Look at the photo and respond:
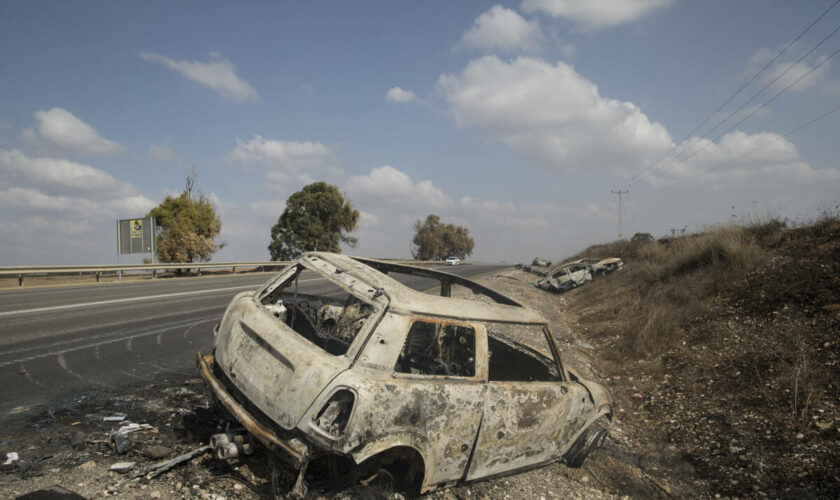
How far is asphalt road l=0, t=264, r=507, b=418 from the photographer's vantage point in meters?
4.74

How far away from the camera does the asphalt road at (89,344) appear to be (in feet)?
15.6

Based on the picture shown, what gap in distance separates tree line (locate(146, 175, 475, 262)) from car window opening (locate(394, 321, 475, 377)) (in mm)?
26827

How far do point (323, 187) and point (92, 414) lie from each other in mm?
40289

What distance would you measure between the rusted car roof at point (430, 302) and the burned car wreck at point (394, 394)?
0.04 ft

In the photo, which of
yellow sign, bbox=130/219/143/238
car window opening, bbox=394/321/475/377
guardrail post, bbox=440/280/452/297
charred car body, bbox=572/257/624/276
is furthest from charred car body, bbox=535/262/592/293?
yellow sign, bbox=130/219/143/238

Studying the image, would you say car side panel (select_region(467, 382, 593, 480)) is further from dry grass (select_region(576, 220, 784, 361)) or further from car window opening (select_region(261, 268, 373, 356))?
dry grass (select_region(576, 220, 784, 361))

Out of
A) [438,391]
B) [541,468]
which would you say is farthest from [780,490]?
[438,391]

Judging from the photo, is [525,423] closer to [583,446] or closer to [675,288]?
[583,446]

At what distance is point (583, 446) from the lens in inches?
168

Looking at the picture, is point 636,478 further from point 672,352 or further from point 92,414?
point 92,414

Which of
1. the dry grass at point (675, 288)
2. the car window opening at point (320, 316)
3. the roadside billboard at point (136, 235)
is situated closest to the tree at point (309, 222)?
the roadside billboard at point (136, 235)

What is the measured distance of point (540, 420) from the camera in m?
3.74

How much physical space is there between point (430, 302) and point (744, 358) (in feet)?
19.4

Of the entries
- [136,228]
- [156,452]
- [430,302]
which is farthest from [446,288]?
[136,228]
